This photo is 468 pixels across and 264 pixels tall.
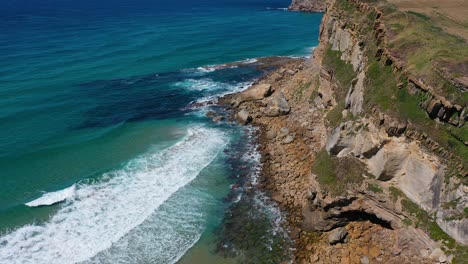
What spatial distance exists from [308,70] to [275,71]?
1534 centimetres

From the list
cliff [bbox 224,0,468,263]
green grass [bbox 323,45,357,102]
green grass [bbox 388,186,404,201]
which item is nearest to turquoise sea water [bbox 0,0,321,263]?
cliff [bbox 224,0,468,263]

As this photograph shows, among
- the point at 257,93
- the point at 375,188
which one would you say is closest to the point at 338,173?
the point at 375,188

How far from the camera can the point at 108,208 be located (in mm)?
30469

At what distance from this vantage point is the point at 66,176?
114 feet

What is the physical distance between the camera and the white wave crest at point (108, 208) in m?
26.4

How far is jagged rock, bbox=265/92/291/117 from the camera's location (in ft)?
143

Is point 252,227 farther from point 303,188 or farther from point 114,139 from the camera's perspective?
point 114,139

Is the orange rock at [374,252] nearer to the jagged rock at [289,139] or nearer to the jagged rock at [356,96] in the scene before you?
the jagged rock at [356,96]

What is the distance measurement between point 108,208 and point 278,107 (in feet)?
76.7

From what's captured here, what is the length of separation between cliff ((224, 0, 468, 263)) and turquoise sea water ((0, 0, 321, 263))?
7989mm

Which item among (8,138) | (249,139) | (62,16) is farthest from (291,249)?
(62,16)

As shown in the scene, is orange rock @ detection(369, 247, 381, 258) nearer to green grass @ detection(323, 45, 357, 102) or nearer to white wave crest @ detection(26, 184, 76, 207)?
green grass @ detection(323, 45, 357, 102)

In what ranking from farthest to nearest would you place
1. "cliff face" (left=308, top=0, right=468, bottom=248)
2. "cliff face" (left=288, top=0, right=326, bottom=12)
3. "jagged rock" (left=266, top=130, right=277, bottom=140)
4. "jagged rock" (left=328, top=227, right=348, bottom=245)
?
"cliff face" (left=288, top=0, right=326, bottom=12) → "jagged rock" (left=266, top=130, right=277, bottom=140) → "jagged rock" (left=328, top=227, right=348, bottom=245) → "cliff face" (left=308, top=0, right=468, bottom=248)

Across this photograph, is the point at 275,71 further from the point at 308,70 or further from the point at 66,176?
the point at 66,176
